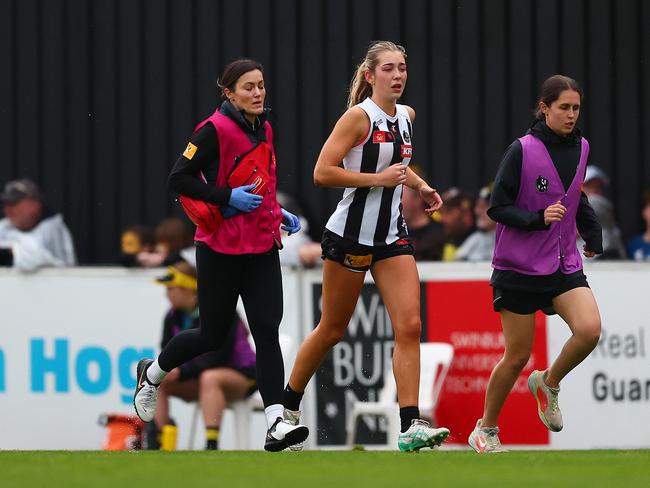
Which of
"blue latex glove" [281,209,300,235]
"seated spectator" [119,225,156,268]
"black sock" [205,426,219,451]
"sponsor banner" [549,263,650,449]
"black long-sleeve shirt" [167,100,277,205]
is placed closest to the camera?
"black long-sleeve shirt" [167,100,277,205]

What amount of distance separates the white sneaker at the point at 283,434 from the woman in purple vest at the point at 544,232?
118 centimetres

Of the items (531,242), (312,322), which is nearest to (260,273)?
(531,242)

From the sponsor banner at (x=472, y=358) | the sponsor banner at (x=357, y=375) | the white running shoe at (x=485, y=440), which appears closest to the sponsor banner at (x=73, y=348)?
the sponsor banner at (x=357, y=375)

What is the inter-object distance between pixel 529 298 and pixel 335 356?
335 centimetres

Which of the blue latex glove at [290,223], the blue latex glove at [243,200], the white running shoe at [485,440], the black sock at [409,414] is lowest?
the white running shoe at [485,440]

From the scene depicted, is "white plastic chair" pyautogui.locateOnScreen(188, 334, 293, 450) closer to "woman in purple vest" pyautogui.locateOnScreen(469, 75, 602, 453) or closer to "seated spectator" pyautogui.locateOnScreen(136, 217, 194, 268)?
"seated spectator" pyautogui.locateOnScreen(136, 217, 194, 268)

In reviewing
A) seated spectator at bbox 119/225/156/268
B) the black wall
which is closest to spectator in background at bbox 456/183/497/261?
the black wall

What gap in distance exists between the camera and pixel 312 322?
12.4 metres

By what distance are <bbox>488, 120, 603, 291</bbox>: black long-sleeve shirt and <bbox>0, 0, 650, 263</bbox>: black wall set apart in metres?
5.88

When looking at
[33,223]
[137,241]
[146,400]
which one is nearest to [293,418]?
[146,400]

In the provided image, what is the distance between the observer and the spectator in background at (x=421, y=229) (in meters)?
13.0

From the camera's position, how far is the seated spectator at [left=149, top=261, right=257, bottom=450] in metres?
12.1

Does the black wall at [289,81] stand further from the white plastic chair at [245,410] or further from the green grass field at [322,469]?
the green grass field at [322,469]

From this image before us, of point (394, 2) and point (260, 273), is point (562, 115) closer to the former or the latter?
point (260, 273)
